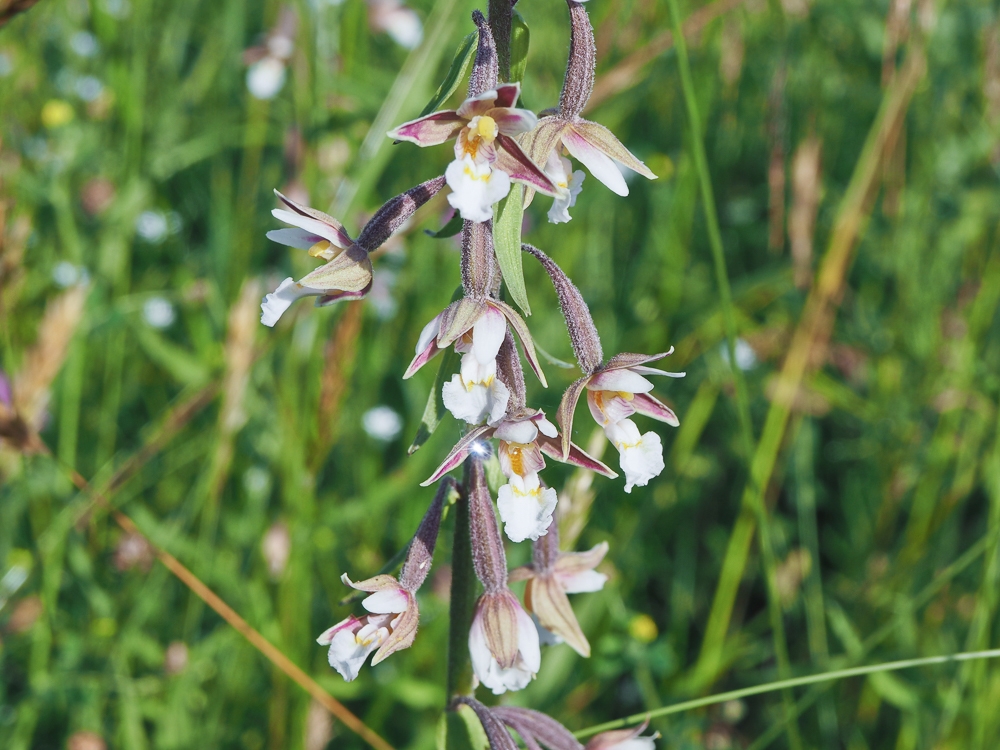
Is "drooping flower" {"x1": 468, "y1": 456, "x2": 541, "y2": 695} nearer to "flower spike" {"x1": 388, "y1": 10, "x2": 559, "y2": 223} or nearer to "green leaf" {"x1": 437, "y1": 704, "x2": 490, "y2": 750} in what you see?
"green leaf" {"x1": 437, "y1": 704, "x2": 490, "y2": 750}

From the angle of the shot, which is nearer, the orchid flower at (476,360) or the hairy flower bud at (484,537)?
the orchid flower at (476,360)

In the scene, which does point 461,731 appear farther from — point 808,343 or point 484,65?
point 808,343

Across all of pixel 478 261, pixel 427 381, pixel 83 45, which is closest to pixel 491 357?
pixel 478 261

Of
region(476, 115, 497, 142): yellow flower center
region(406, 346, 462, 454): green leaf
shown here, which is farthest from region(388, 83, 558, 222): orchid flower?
region(406, 346, 462, 454): green leaf

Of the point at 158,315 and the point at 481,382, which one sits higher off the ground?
the point at 481,382

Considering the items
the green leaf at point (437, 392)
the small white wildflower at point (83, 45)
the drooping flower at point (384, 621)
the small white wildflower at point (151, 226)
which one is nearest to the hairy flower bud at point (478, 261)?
the green leaf at point (437, 392)

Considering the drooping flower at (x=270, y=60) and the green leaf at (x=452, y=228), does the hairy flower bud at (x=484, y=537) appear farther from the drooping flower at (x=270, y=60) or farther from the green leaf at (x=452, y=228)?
the drooping flower at (x=270, y=60)

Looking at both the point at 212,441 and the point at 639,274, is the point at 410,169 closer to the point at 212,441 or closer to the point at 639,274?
the point at 639,274
